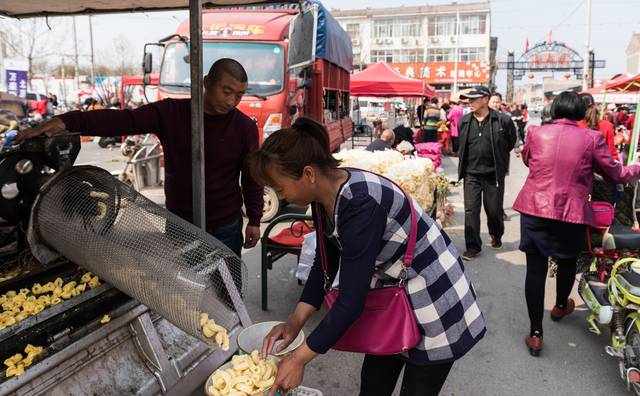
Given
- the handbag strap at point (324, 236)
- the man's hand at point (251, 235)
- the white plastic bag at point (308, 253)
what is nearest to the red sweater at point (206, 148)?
the man's hand at point (251, 235)

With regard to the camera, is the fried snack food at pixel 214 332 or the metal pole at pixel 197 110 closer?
the fried snack food at pixel 214 332

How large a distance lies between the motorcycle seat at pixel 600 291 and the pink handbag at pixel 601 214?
18.3 inches

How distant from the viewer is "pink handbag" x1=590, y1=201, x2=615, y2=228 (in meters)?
3.71

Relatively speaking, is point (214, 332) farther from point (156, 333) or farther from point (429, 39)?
point (429, 39)

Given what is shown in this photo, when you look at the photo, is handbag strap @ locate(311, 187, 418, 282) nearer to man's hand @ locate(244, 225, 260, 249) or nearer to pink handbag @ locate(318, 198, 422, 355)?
pink handbag @ locate(318, 198, 422, 355)

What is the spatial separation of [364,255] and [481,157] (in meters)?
4.66

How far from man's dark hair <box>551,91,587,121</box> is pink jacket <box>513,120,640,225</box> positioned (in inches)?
1.9

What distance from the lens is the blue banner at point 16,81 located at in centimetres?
1997

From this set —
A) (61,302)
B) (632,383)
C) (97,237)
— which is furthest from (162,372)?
(632,383)

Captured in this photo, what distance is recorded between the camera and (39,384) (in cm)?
187

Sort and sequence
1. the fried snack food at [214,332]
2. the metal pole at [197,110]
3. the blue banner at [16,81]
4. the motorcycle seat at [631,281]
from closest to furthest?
the fried snack food at [214,332], the metal pole at [197,110], the motorcycle seat at [631,281], the blue banner at [16,81]

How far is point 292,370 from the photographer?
1.74 meters

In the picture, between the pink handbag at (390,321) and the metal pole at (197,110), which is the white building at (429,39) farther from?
the pink handbag at (390,321)

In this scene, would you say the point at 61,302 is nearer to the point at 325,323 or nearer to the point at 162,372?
the point at 162,372
